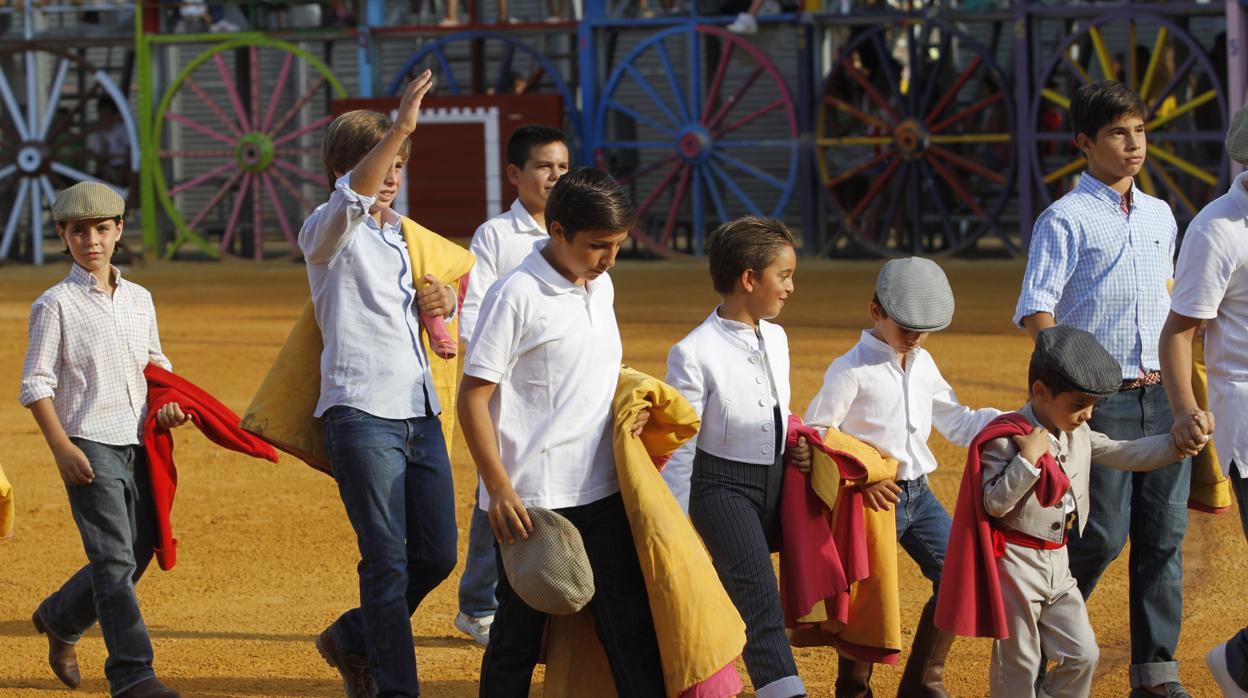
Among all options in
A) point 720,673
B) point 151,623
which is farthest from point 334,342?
point 151,623

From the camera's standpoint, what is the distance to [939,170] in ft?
59.9

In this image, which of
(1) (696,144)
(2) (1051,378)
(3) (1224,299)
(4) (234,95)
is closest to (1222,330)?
(3) (1224,299)

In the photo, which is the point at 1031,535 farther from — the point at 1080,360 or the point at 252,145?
the point at 252,145

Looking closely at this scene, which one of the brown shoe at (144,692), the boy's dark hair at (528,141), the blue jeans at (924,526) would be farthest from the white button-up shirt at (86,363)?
the blue jeans at (924,526)

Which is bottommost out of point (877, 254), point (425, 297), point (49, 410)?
point (877, 254)

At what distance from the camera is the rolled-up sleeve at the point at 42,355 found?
4586 millimetres

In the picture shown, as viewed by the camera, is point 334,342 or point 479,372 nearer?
point 479,372

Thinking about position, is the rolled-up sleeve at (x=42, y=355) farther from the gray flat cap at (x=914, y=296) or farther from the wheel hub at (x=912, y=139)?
the wheel hub at (x=912, y=139)

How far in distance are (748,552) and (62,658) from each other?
2123mm

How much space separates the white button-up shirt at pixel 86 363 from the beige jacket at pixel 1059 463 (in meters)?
2.25

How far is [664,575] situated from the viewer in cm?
380

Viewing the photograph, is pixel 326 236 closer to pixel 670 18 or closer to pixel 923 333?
pixel 923 333

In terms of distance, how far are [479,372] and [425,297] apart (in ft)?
2.19

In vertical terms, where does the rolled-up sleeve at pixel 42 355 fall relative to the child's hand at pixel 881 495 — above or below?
above
